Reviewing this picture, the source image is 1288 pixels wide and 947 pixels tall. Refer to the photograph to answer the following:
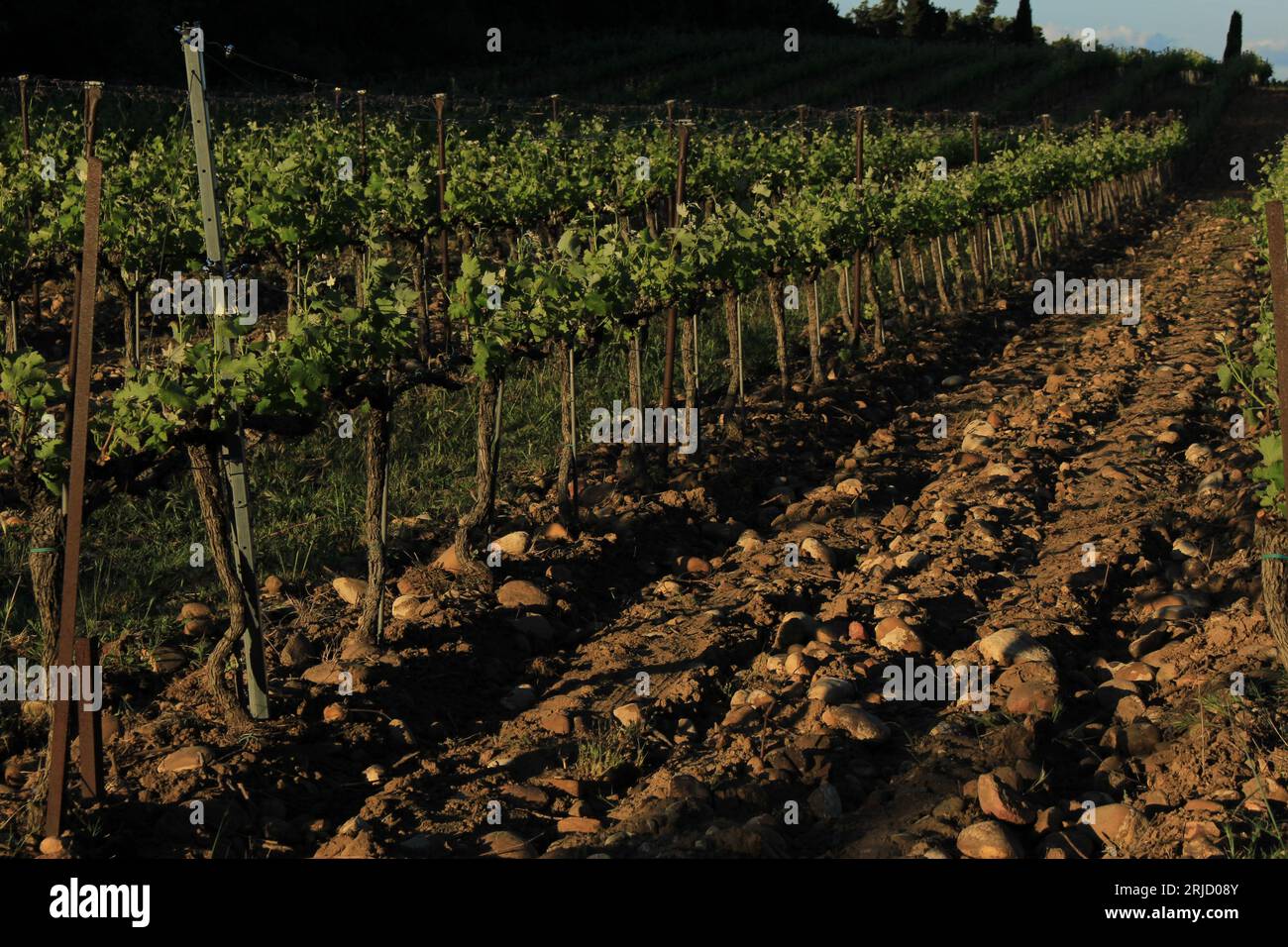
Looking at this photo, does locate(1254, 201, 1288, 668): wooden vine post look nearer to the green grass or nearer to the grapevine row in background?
the grapevine row in background

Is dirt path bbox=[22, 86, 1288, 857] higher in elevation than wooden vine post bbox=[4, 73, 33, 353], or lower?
lower

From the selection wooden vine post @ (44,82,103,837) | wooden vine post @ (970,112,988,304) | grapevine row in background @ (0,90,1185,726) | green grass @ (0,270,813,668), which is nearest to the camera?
wooden vine post @ (44,82,103,837)

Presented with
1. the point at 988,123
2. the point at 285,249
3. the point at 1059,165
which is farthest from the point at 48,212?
the point at 988,123

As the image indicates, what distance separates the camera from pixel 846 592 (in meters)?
7.36

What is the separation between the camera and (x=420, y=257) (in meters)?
13.4

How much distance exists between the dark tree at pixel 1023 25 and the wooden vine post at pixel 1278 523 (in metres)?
69.1

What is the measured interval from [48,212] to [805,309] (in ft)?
27.9

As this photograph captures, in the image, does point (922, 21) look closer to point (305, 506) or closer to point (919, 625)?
point (305, 506)

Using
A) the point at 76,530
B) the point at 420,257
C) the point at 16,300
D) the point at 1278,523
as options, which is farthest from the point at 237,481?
the point at 420,257

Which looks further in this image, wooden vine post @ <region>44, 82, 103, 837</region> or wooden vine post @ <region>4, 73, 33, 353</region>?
wooden vine post @ <region>4, 73, 33, 353</region>

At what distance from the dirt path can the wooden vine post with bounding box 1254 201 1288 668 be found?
0.30 meters

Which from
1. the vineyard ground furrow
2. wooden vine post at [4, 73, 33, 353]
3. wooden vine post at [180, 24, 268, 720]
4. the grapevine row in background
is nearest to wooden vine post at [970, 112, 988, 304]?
the grapevine row in background

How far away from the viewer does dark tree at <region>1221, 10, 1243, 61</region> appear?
72.2 meters

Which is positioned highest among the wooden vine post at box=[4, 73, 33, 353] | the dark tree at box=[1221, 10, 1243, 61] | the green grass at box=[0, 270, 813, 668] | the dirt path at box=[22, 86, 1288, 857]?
the dark tree at box=[1221, 10, 1243, 61]
